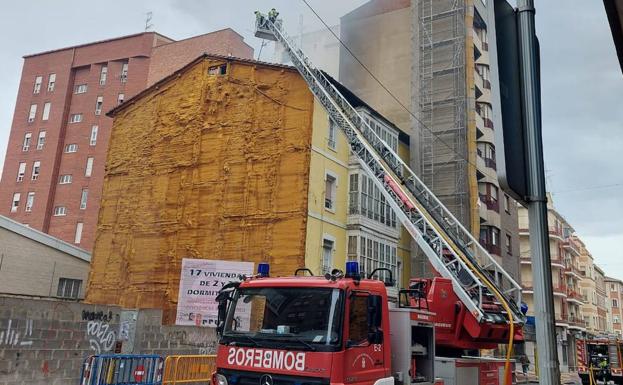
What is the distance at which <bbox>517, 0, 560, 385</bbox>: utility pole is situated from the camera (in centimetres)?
215

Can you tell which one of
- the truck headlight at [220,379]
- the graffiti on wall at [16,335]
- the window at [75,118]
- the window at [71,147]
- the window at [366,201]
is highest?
the window at [75,118]

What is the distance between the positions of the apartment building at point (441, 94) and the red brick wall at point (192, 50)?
1460 centimetres

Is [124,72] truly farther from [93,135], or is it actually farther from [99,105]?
[93,135]

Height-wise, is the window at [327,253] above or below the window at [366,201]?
below

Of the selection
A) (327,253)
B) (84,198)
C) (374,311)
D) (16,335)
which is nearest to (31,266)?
(327,253)

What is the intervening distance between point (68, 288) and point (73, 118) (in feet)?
99.5

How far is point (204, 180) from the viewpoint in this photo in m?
27.2

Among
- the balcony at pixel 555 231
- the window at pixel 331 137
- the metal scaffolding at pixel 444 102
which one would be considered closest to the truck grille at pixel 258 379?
the window at pixel 331 137

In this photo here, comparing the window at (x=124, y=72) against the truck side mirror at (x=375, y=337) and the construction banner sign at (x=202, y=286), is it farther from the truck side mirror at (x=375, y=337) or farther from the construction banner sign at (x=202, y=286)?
the truck side mirror at (x=375, y=337)

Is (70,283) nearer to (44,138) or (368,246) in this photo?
(368,246)

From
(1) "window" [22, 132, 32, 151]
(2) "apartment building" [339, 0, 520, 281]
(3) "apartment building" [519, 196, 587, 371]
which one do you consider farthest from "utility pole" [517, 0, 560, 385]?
(1) "window" [22, 132, 32, 151]

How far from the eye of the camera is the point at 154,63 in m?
51.4

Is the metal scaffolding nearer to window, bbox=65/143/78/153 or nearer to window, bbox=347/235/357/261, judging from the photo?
window, bbox=347/235/357/261

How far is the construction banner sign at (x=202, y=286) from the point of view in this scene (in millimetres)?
20797
